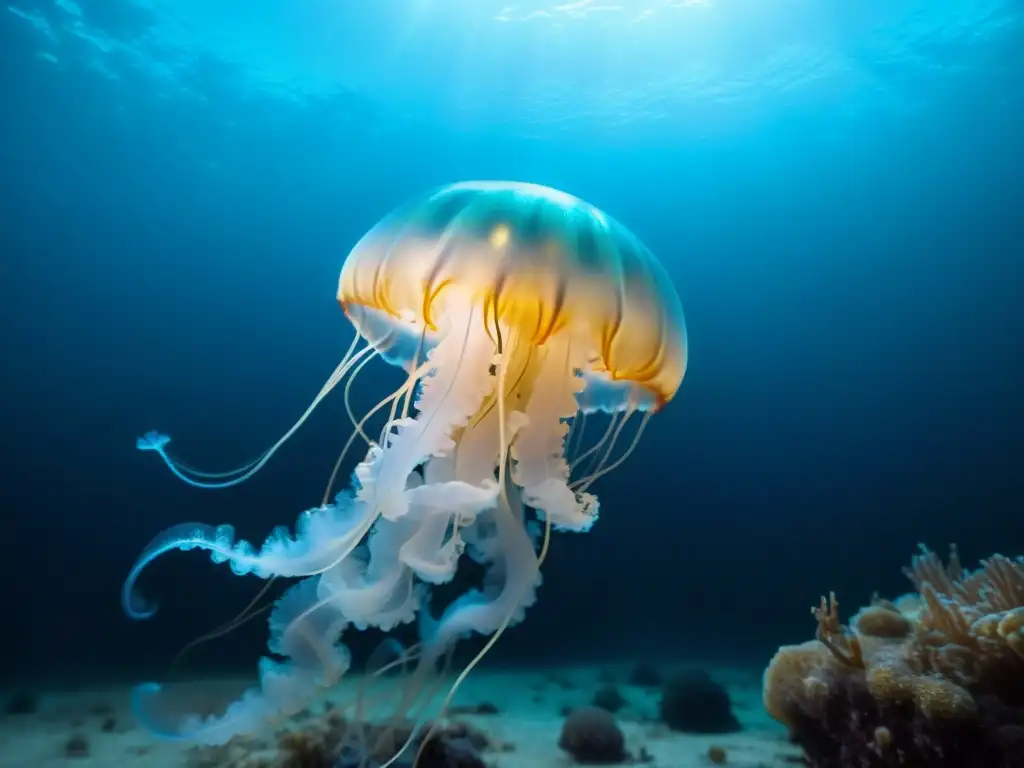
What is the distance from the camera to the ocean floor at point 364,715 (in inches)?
183

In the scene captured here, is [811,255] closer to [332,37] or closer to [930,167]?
[930,167]

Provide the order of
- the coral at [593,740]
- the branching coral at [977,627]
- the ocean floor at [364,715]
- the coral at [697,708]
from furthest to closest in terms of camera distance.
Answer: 1. the coral at [697,708]
2. the coral at [593,740]
3. the ocean floor at [364,715]
4. the branching coral at [977,627]

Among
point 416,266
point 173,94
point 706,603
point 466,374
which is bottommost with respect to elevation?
point 706,603

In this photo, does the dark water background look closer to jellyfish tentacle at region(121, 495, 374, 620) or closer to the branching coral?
jellyfish tentacle at region(121, 495, 374, 620)

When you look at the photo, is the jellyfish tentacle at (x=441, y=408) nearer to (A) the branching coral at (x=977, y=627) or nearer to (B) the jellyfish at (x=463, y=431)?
(B) the jellyfish at (x=463, y=431)

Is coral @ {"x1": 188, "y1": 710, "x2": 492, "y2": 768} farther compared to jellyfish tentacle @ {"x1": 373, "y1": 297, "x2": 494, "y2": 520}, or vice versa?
coral @ {"x1": 188, "y1": 710, "x2": 492, "y2": 768}

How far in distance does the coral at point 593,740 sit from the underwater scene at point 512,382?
0.14ft

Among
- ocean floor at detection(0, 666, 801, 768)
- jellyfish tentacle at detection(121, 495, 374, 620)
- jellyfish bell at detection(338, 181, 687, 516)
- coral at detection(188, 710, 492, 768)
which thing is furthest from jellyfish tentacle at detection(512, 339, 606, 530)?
coral at detection(188, 710, 492, 768)

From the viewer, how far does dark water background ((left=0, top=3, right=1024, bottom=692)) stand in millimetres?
13484

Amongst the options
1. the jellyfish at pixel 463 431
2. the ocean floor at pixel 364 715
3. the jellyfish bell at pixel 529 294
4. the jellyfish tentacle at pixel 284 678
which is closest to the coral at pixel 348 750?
the ocean floor at pixel 364 715

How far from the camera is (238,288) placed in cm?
1833

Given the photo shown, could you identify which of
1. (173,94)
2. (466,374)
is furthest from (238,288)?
(466,374)

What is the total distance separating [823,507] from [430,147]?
15.5 meters

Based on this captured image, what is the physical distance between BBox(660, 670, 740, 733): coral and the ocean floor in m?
0.19
